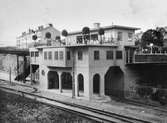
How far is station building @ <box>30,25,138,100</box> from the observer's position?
30312mm

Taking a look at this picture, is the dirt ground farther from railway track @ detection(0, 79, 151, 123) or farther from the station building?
the station building

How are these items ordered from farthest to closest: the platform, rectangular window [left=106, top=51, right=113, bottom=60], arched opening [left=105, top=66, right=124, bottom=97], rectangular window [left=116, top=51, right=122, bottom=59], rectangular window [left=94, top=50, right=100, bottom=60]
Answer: arched opening [left=105, top=66, right=124, bottom=97] < rectangular window [left=116, top=51, right=122, bottom=59] < rectangular window [left=106, top=51, right=113, bottom=60] < rectangular window [left=94, top=50, right=100, bottom=60] < the platform

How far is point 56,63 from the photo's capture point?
110 feet

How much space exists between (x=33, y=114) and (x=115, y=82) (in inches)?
731

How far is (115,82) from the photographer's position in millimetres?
36844

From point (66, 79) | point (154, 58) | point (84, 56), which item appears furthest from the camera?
point (66, 79)

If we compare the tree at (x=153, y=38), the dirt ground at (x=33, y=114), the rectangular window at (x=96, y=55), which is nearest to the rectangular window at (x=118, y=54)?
the rectangular window at (x=96, y=55)

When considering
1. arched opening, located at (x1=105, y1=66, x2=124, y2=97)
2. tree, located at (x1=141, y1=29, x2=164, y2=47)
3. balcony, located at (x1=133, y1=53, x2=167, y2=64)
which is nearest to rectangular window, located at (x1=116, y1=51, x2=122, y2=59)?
arched opening, located at (x1=105, y1=66, x2=124, y2=97)

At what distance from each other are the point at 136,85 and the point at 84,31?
44.5ft

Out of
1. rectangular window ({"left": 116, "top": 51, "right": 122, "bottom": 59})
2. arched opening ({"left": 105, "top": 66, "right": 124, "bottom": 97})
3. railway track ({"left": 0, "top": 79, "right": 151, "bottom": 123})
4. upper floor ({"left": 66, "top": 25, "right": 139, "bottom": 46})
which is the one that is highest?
upper floor ({"left": 66, "top": 25, "right": 139, "bottom": 46})

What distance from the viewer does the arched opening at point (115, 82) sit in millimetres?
35625

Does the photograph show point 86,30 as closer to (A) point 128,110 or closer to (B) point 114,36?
(B) point 114,36

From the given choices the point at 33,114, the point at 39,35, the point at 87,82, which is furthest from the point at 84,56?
the point at 39,35

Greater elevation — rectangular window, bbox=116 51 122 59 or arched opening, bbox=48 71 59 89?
rectangular window, bbox=116 51 122 59
